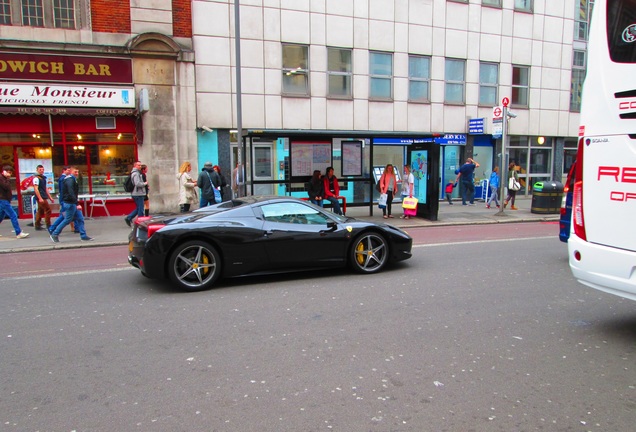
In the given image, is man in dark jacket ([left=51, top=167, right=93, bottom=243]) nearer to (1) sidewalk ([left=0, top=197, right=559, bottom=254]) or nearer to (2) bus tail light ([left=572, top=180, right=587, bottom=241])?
(1) sidewalk ([left=0, top=197, right=559, bottom=254])

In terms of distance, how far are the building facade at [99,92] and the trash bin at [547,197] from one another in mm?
11964

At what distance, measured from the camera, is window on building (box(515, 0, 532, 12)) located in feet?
69.0

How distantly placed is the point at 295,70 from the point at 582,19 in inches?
589

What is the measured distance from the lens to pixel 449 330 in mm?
4980

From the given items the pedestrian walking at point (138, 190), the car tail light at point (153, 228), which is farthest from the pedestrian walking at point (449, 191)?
the car tail light at point (153, 228)

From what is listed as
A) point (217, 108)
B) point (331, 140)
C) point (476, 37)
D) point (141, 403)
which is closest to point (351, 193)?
point (331, 140)

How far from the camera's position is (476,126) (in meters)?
20.0

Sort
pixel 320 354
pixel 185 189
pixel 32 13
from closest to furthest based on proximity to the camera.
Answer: pixel 320 354 < pixel 185 189 < pixel 32 13

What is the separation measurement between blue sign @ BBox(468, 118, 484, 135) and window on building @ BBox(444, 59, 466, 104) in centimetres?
106

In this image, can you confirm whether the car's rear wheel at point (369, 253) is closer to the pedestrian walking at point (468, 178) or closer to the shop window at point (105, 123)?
the shop window at point (105, 123)

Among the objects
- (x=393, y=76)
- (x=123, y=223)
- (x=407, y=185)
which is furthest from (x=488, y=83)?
(x=123, y=223)

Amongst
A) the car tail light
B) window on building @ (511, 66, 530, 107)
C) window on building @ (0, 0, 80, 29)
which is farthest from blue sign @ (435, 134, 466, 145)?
the car tail light

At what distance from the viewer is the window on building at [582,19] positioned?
73.8 feet

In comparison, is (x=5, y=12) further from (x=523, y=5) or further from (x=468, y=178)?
(x=523, y=5)
